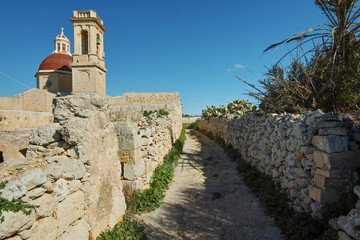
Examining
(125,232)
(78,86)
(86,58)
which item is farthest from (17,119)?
(86,58)

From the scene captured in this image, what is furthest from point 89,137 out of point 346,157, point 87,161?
point 346,157

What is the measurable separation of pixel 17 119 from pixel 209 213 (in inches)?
317

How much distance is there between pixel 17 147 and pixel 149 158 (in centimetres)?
283

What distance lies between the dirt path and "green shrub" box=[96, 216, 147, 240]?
12.9 inches

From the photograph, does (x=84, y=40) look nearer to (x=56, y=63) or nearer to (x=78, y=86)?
(x=78, y=86)

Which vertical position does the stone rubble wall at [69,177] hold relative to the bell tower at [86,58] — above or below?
below

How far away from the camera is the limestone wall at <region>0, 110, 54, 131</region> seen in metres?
7.00

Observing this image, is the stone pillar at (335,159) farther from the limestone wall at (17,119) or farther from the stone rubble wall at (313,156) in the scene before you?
the limestone wall at (17,119)

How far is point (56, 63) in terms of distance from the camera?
924 inches

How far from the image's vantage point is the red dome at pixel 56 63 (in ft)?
75.8

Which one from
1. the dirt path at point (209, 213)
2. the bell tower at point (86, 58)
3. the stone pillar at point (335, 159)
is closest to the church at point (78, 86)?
the bell tower at point (86, 58)

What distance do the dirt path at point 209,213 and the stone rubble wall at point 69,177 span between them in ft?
3.40

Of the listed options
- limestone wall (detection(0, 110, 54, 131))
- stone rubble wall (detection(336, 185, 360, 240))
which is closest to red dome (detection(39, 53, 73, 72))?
limestone wall (detection(0, 110, 54, 131))

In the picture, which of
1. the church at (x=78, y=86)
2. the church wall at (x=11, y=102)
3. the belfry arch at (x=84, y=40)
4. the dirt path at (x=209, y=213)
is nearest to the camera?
the dirt path at (x=209, y=213)
